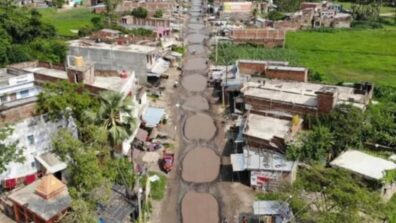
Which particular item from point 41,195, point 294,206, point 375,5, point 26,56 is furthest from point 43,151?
point 375,5

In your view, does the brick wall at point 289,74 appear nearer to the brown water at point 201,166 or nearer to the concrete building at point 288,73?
the concrete building at point 288,73

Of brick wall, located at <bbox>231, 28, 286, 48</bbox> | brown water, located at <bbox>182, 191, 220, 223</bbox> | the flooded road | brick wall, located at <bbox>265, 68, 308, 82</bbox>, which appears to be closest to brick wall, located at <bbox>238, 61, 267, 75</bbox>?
brick wall, located at <bbox>265, 68, 308, 82</bbox>

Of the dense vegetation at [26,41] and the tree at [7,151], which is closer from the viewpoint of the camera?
the tree at [7,151]

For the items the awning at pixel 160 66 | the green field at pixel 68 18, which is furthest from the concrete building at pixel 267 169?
the green field at pixel 68 18

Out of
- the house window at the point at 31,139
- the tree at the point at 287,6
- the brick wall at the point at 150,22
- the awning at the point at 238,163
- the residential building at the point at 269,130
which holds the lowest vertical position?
the awning at the point at 238,163

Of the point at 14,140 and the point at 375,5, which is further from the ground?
the point at 375,5

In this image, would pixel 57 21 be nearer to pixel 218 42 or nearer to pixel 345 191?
pixel 218 42
